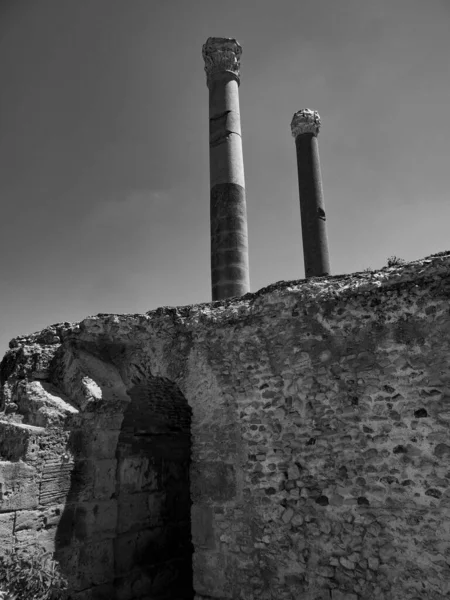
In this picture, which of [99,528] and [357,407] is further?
[99,528]

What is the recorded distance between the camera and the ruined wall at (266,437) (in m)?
4.21

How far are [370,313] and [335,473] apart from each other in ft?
5.05

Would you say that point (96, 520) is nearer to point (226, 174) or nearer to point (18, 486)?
point (18, 486)

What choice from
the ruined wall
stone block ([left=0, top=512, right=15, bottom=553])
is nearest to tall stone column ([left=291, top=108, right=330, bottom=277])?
the ruined wall

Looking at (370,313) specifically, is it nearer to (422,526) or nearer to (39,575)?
(422,526)

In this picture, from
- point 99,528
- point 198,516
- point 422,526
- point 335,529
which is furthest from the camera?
point 99,528

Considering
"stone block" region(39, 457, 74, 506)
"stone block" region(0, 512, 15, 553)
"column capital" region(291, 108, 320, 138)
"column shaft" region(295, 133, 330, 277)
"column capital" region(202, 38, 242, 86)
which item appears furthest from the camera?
"column capital" region(291, 108, 320, 138)

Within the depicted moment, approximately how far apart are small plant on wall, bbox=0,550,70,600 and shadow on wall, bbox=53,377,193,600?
1.09 feet

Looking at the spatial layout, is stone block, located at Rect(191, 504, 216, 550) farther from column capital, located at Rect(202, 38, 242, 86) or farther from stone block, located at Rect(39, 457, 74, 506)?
column capital, located at Rect(202, 38, 242, 86)

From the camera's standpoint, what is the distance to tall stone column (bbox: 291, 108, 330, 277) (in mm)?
11531

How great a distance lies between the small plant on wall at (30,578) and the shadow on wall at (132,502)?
1.09 feet

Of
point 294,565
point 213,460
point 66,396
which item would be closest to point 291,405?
point 213,460

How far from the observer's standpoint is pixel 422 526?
4051 mm

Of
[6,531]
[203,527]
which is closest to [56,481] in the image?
[6,531]
